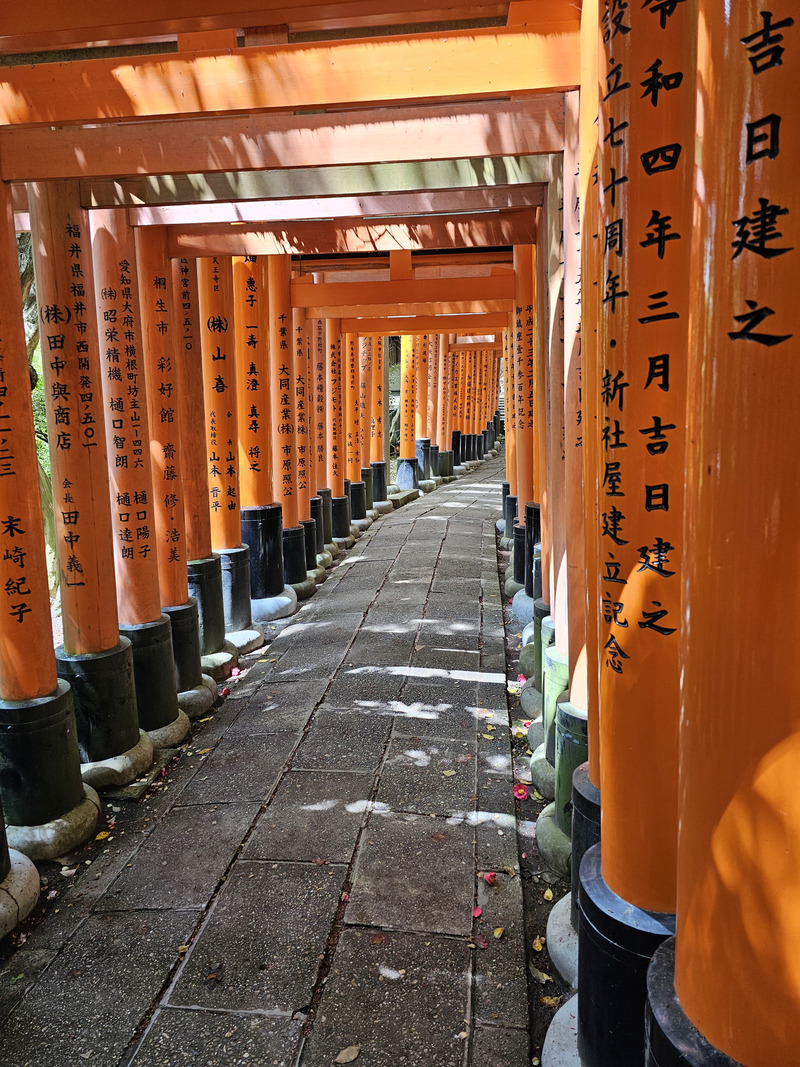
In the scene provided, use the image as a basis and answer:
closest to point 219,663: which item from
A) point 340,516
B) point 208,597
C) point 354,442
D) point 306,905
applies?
point 208,597

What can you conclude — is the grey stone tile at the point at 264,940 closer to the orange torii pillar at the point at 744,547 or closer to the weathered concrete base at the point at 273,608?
the orange torii pillar at the point at 744,547

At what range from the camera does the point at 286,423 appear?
367 inches

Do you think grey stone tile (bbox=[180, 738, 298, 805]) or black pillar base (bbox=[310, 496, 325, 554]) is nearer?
grey stone tile (bbox=[180, 738, 298, 805])

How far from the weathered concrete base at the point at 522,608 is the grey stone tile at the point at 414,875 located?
12.9 ft

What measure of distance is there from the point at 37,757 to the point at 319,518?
7.68 m

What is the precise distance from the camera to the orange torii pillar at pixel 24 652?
3789 mm

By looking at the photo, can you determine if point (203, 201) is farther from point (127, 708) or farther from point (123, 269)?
point (127, 708)

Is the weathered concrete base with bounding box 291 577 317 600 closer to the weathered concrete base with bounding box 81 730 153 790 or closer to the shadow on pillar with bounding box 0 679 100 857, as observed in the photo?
the weathered concrete base with bounding box 81 730 153 790

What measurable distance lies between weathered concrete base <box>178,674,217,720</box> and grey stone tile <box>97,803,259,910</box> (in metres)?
1.44

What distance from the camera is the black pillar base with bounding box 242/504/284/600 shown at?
8.51m

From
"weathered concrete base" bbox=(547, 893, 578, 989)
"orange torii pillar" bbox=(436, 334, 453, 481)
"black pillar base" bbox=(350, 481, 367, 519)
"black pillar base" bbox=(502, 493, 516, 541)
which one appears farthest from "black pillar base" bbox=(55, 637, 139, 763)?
"orange torii pillar" bbox=(436, 334, 453, 481)

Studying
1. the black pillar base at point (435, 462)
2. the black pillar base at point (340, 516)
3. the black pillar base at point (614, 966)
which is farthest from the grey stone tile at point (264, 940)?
the black pillar base at point (435, 462)

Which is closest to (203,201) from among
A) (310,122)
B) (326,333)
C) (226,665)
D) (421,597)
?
(310,122)

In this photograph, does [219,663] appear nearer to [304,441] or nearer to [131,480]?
[131,480]
